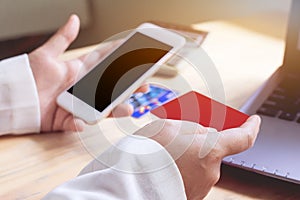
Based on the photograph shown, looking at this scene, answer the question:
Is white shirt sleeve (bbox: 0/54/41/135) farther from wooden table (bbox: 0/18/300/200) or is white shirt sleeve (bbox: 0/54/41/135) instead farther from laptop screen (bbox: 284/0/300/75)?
laptop screen (bbox: 284/0/300/75)

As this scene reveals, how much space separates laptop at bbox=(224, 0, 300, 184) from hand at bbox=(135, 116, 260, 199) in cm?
5

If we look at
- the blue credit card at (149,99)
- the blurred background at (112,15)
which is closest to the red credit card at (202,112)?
the blue credit card at (149,99)

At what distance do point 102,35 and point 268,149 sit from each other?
3.44ft

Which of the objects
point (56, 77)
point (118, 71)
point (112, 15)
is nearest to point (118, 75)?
point (118, 71)

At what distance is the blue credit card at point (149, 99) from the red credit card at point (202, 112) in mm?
23

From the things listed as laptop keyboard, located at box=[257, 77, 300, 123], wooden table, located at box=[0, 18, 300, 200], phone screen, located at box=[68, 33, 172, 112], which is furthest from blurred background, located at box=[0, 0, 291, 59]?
phone screen, located at box=[68, 33, 172, 112]

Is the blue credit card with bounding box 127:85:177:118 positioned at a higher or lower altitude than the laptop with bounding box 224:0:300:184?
lower

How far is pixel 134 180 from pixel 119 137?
15cm

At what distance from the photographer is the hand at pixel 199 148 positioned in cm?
50

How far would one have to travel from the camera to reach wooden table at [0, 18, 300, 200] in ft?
1.79

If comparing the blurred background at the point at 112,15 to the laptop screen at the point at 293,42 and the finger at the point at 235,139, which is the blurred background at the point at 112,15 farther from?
the finger at the point at 235,139

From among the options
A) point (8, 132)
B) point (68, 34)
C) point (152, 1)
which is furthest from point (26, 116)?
point (152, 1)

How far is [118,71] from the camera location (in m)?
0.65

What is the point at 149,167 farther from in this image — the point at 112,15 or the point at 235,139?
the point at 112,15
